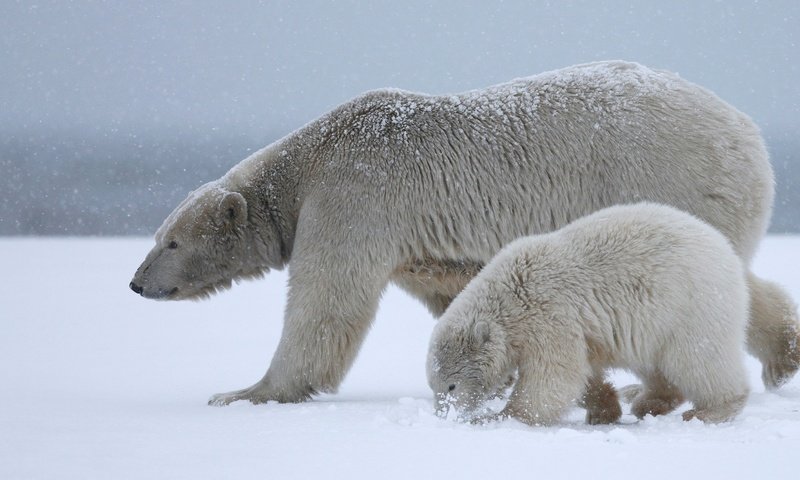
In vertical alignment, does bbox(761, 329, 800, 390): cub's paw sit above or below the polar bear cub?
below

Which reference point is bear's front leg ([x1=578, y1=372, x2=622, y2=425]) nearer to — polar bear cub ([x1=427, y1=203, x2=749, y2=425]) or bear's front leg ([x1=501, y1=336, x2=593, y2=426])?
polar bear cub ([x1=427, y1=203, x2=749, y2=425])

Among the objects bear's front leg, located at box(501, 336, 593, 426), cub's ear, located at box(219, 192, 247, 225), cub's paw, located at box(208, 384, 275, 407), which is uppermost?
cub's ear, located at box(219, 192, 247, 225)

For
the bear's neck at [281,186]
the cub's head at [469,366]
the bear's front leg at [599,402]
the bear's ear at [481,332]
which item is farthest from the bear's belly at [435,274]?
the bear's front leg at [599,402]

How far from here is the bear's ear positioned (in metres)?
6.07

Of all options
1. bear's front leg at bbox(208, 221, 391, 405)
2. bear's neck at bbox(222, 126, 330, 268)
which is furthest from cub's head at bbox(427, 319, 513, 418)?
Answer: bear's neck at bbox(222, 126, 330, 268)

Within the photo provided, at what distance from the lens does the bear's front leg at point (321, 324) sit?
7.43 m

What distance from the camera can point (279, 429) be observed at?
5660mm

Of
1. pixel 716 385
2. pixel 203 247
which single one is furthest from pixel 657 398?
pixel 203 247

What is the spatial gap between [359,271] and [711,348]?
8.80 feet

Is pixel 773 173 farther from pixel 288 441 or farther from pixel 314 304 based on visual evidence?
pixel 288 441

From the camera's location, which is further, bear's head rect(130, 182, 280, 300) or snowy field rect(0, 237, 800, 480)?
bear's head rect(130, 182, 280, 300)

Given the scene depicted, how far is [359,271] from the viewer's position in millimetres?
7477

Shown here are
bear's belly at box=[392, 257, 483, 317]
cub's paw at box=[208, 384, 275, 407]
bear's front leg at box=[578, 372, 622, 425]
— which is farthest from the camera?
bear's belly at box=[392, 257, 483, 317]

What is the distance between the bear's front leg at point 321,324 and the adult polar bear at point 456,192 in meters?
0.01
